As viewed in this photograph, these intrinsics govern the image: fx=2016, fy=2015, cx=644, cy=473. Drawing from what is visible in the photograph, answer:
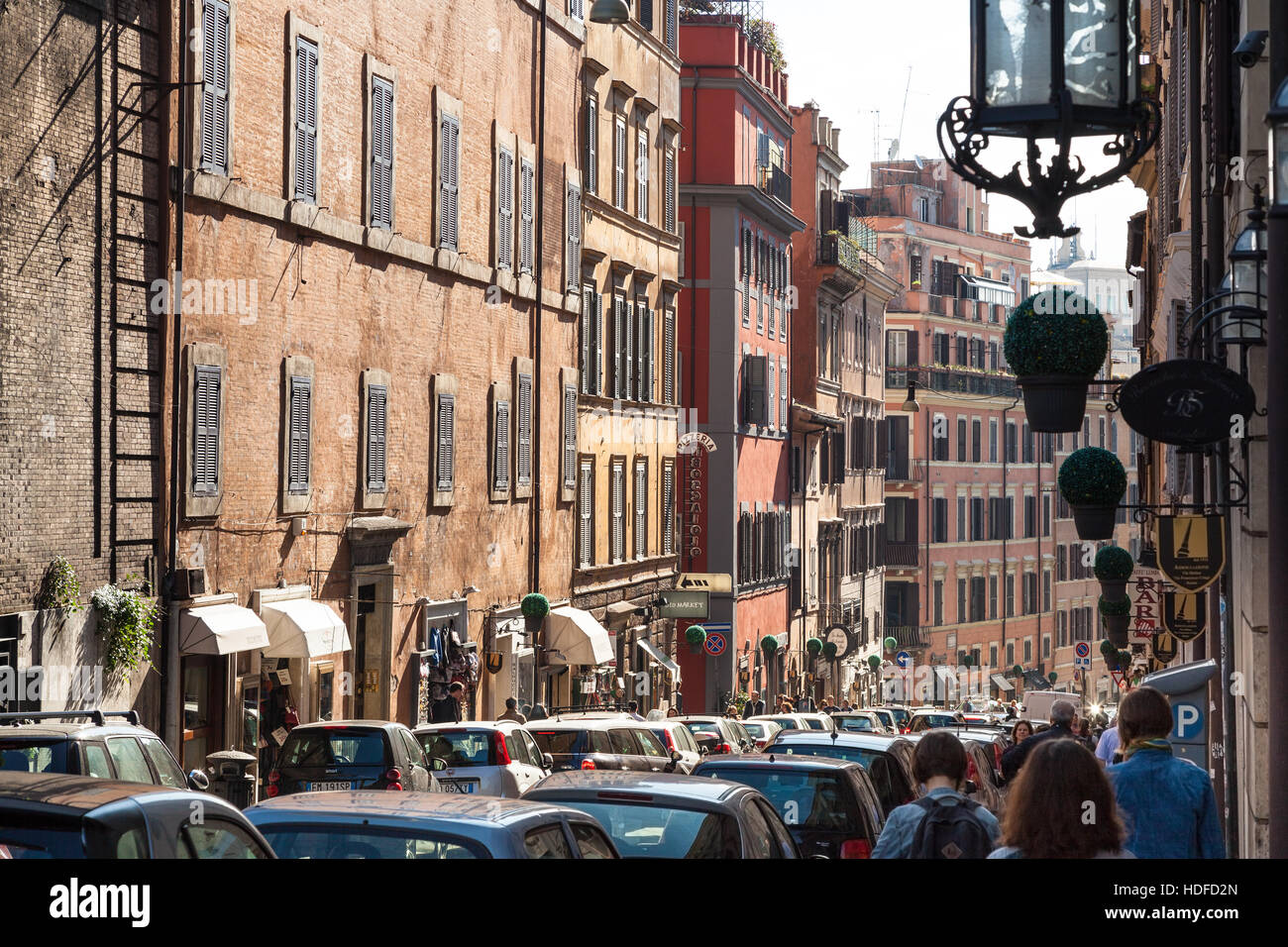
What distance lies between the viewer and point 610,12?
3366cm

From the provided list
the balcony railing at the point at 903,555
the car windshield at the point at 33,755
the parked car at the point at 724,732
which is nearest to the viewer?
the car windshield at the point at 33,755

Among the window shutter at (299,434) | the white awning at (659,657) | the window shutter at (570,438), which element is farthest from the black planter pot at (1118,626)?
the window shutter at (299,434)

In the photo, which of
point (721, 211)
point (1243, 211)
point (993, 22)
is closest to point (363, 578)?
point (1243, 211)

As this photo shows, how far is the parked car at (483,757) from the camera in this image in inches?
795

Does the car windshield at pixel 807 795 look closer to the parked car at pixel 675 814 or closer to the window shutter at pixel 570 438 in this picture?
the parked car at pixel 675 814

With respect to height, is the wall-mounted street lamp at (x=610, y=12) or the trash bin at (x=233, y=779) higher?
the wall-mounted street lamp at (x=610, y=12)

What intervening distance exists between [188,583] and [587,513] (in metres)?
18.8

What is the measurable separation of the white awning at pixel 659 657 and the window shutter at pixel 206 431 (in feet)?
75.7

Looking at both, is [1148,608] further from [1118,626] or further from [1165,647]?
[1118,626]

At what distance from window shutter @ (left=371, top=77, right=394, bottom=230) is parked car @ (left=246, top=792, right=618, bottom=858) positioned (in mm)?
21313

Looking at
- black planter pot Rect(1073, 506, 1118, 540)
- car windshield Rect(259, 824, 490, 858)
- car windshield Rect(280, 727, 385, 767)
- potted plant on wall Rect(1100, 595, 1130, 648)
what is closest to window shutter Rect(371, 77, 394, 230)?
car windshield Rect(280, 727, 385, 767)

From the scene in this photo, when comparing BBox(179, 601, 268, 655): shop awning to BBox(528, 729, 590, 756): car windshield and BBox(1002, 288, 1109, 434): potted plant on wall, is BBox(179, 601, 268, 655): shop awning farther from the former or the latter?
BBox(1002, 288, 1109, 434): potted plant on wall

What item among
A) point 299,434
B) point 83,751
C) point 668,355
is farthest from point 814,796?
point 668,355
